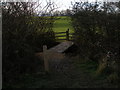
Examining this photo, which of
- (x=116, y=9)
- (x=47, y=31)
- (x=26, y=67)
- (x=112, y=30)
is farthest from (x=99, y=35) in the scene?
(x=47, y=31)

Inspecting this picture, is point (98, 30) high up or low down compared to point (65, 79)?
up

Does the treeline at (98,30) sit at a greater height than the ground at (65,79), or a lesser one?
greater

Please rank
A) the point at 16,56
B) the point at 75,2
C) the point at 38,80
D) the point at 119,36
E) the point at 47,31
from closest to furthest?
the point at 16,56
the point at 38,80
the point at 119,36
the point at 75,2
the point at 47,31

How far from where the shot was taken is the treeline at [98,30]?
8031 millimetres

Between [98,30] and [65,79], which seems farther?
[98,30]

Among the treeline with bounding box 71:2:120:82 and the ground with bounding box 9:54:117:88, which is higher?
the treeline with bounding box 71:2:120:82

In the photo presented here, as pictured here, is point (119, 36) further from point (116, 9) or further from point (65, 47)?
point (65, 47)

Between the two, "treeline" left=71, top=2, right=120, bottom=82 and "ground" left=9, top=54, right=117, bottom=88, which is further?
"treeline" left=71, top=2, right=120, bottom=82

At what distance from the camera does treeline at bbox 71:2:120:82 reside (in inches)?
316

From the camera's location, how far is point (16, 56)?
545 centimetres

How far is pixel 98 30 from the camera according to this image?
8.80 m

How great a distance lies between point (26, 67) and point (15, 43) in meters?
0.80

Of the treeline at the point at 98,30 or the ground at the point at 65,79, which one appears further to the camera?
the treeline at the point at 98,30

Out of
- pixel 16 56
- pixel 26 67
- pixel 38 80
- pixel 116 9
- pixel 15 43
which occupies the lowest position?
pixel 38 80
